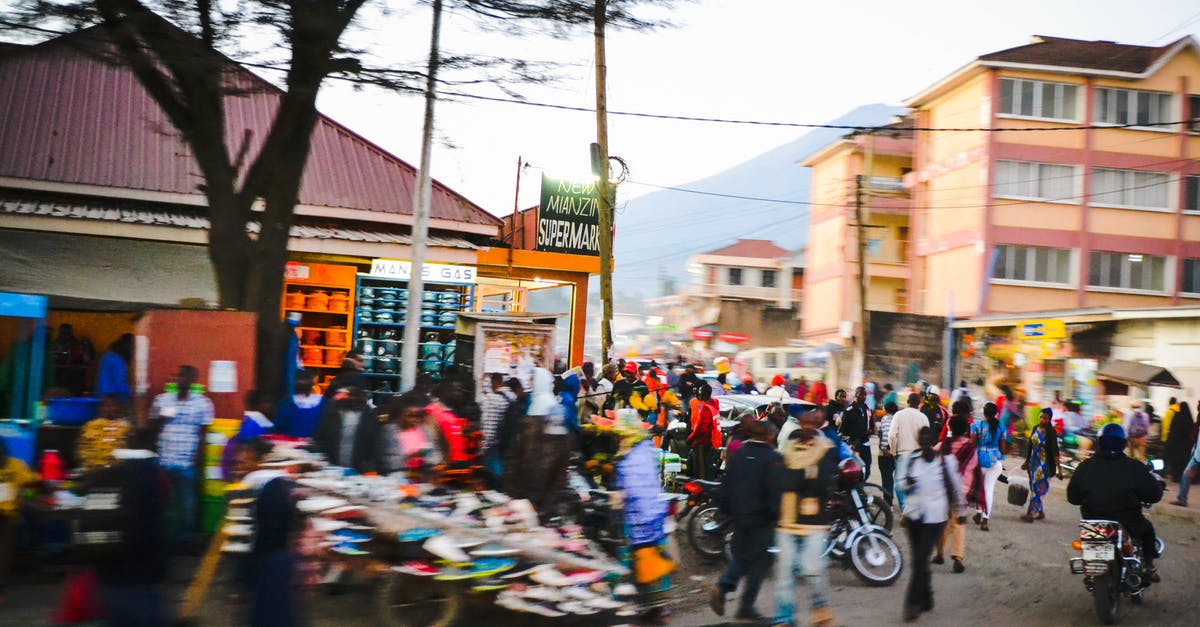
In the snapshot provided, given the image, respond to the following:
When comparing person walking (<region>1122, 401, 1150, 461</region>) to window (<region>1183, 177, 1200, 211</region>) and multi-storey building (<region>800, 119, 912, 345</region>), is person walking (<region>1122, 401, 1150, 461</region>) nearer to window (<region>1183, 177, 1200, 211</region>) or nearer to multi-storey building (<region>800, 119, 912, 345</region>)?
window (<region>1183, 177, 1200, 211</region>)

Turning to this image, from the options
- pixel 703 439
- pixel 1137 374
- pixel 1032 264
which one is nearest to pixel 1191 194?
pixel 1032 264

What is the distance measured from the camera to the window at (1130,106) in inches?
1576

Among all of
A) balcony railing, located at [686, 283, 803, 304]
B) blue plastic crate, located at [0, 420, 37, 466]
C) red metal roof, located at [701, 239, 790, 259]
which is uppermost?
red metal roof, located at [701, 239, 790, 259]

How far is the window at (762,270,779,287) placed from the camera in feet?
269

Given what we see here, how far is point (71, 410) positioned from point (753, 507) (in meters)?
7.39

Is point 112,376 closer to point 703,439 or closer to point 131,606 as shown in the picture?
point 703,439

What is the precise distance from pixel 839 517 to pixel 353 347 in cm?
1148

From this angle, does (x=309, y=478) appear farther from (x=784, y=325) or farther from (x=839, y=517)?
(x=784, y=325)

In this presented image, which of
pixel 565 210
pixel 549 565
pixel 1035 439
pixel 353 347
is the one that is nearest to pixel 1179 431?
pixel 1035 439

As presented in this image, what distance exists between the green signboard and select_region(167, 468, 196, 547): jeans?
14299 mm

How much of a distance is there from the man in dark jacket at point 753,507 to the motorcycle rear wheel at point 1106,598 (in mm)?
3077

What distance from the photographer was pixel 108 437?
9766 mm

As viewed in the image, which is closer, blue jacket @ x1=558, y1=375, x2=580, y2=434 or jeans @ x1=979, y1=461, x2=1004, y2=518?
blue jacket @ x1=558, y1=375, x2=580, y2=434

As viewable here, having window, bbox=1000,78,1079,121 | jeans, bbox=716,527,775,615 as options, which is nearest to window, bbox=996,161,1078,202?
window, bbox=1000,78,1079,121
